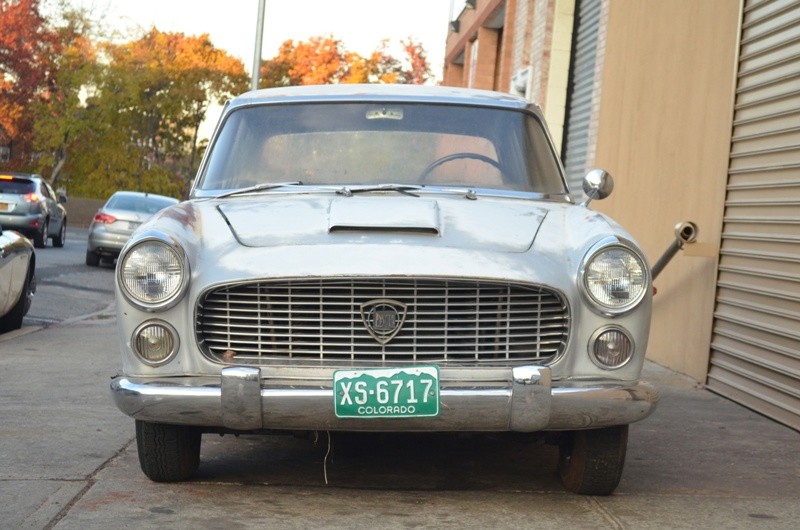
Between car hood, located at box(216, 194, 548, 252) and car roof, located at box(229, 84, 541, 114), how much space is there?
0.87 metres

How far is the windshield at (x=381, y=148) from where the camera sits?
5727mm

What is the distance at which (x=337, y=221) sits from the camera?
4.81 meters

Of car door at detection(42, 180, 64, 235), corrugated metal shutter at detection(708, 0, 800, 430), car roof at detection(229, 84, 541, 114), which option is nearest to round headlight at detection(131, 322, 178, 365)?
car roof at detection(229, 84, 541, 114)

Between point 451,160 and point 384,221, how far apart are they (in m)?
1.07

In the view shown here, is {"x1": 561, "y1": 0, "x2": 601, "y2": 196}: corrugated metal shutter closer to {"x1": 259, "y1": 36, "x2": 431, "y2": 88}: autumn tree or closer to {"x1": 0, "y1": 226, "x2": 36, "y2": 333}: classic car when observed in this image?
{"x1": 0, "y1": 226, "x2": 36, "y2": 333}: classic car

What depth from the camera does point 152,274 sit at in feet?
15.1

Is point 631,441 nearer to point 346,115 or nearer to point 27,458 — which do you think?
point 346,115

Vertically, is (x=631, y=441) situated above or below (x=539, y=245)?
below

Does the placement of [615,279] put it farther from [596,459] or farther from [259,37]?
[259,37]

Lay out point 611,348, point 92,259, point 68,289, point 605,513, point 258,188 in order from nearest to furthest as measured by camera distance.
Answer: point 611,348
point 605,513
point 258,188
point 68,289
point 92,259

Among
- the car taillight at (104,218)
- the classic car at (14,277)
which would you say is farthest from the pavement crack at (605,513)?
the car taillight at (104,218)

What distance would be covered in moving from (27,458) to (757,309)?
4569mm

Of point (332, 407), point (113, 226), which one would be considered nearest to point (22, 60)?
point (113, 226)

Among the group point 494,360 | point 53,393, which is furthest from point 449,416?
point 53,393
